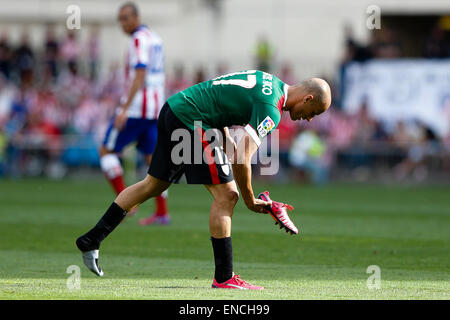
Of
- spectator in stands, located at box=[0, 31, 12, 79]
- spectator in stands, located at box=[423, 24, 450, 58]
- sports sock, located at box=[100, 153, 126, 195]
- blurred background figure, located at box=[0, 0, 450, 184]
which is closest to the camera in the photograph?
sports sock, located at box=[100, 153, 126, 195]

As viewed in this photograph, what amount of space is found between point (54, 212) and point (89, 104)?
38.1ft

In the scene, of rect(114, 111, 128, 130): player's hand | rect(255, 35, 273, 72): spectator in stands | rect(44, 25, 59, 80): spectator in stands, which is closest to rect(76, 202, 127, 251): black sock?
rect(114, 111, 128, 130): player's hand

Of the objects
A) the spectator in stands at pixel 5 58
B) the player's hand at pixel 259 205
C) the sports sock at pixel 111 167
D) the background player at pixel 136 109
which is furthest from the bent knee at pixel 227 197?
the spectator in stands at pixel 5 58

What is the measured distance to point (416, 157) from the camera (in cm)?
2488

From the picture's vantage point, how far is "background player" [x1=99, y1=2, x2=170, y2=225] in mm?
12719

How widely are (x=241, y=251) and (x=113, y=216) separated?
247 centimetres

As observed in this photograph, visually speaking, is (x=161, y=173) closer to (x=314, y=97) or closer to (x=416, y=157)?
(x=314, y=97)

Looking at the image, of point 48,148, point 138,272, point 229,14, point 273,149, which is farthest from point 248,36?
point 138,272

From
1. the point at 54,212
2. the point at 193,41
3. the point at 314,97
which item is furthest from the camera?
the point at 193,41

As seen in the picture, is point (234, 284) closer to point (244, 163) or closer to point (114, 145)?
point (244, 163)

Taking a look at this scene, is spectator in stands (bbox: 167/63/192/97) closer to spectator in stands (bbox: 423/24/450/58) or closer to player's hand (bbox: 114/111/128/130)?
spectator in stands (bbox: 423/24/450/58)

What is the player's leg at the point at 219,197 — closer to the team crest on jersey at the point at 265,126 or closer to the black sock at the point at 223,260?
the black sock at the point at 223,260

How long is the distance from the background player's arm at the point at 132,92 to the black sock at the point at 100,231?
4758 mm

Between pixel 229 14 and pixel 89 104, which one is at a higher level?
pixel 229 14
